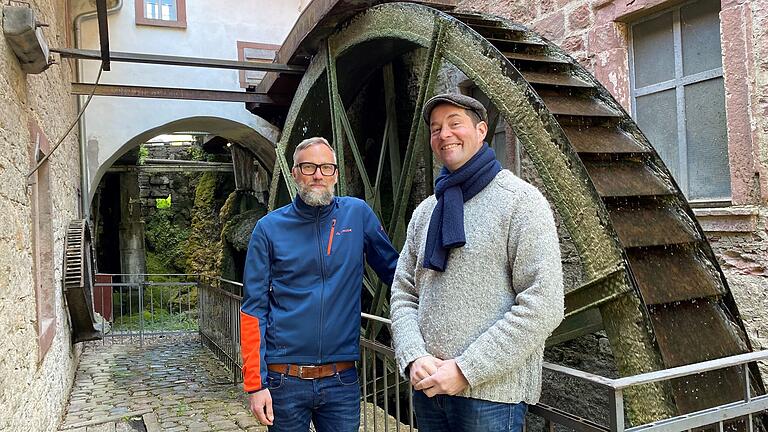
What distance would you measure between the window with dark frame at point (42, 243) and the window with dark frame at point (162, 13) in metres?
4.47

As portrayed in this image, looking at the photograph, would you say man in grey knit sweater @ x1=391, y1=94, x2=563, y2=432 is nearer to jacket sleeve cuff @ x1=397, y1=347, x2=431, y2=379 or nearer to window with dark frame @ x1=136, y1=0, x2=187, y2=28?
jacket sleeve cuff @ x1=397, y1=347, x2=431, y2=379

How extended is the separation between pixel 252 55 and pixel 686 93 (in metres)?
6.70

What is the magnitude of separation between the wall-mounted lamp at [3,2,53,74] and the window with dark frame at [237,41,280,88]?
562 centimetres

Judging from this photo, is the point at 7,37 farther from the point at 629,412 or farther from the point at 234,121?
the point at 234,121

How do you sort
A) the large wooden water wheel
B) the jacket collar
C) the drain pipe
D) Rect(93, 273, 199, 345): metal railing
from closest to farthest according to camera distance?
the jacket collar → the large wooden water wheel → the drain pipe → Rect(93, 273, 199, 345): metal railing

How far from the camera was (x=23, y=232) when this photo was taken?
3.48 meters

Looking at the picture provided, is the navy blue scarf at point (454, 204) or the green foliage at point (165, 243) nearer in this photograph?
the navy blue scarf at point (454, 204)

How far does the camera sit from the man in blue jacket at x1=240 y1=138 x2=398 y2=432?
209 centimetres

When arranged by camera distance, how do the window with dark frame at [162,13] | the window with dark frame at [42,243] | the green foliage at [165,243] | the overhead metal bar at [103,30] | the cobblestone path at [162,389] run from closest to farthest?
the window with dark frame at [42,243], the overhead metal bar at [103,30], the cobblestone path at [162,389], the window with dark frame at [162,13], the green foliage at [165,243]

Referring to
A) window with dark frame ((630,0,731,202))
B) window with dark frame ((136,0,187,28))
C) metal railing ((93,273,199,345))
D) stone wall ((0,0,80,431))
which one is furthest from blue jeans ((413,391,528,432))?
metal railing ((93,273,199,345))

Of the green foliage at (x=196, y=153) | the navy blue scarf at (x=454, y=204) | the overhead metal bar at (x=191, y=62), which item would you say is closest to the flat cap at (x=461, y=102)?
the navy blue scarf at (x=454, y=204)

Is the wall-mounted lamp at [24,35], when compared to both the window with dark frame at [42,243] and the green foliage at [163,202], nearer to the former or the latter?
the window with dark frame at [42,243]

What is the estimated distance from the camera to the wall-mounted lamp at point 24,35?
303 centimetres

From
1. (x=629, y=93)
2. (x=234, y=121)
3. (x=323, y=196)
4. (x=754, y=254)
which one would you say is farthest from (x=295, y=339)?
(x=234, y=121)
